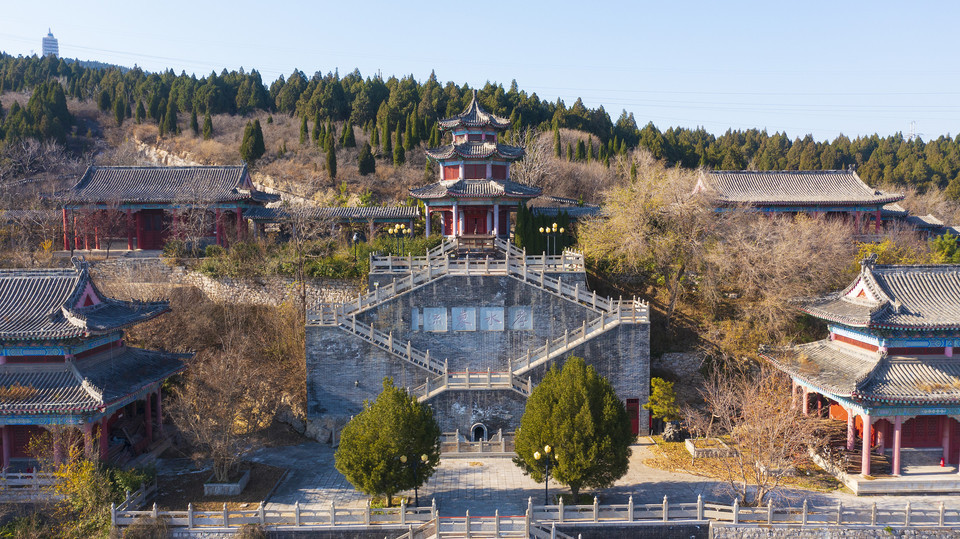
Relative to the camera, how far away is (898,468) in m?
18.3

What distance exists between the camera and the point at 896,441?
59.3 feet

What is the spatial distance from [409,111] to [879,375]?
1853 inches

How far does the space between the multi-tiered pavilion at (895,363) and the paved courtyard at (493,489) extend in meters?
1.98

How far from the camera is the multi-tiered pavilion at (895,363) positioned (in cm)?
1777

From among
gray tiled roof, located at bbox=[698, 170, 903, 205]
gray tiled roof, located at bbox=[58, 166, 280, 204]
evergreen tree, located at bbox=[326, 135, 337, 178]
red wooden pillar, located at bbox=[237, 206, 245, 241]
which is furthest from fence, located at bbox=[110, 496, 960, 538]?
evergreen tree, located at bbox=[326, 135, 337, 178]

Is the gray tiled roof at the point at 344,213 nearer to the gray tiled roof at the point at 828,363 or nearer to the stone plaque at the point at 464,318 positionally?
the stone plaque at the point at 464,318

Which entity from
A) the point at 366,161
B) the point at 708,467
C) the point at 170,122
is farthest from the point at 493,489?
the point at 170,122

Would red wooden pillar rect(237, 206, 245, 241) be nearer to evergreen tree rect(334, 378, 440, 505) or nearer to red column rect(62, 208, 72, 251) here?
red column rect(62, 208, 72, 251)

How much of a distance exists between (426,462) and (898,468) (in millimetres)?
13385

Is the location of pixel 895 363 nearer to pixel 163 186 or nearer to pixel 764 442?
pixel 764 442

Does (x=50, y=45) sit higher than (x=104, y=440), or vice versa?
(x=50, y=45)

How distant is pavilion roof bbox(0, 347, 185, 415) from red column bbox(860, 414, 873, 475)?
20816mm

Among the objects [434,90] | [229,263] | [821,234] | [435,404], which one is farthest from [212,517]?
[434,90]

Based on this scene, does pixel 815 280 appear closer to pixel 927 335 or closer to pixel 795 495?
pixel 927 335
